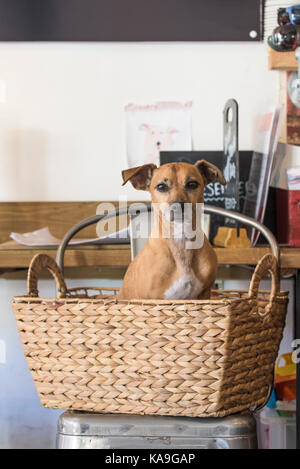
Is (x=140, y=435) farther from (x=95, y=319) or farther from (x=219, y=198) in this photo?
(x=219, y=198)

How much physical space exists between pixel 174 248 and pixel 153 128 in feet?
2.55

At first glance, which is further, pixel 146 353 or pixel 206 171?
pixel 206 171

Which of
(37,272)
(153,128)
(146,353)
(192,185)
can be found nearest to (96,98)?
(153,128)

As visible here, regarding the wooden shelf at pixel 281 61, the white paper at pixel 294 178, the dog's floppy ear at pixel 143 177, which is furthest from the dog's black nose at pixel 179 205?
the wooden shelf at pixel 281 61

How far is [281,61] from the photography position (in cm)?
175

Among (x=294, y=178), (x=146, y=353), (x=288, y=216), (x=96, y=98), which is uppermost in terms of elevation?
(x=96, y=98)

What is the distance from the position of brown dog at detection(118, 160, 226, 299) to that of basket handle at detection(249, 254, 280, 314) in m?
0.14

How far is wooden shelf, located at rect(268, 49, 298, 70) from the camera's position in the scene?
174 cm

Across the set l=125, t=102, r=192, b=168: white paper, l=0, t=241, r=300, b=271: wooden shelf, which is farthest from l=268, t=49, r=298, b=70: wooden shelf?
l=0, t=241, r=300, b=271: wooden shelf

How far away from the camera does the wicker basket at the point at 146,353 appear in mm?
861

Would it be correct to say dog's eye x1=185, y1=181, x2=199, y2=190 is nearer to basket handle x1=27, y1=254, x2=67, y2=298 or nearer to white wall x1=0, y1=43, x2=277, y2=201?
basket handle x1=27, y1=254, x2=67, y2=298

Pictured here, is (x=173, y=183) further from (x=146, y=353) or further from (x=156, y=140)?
(x=156, y=140)

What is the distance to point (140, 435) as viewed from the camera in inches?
36.6

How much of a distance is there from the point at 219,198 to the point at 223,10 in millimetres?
632
